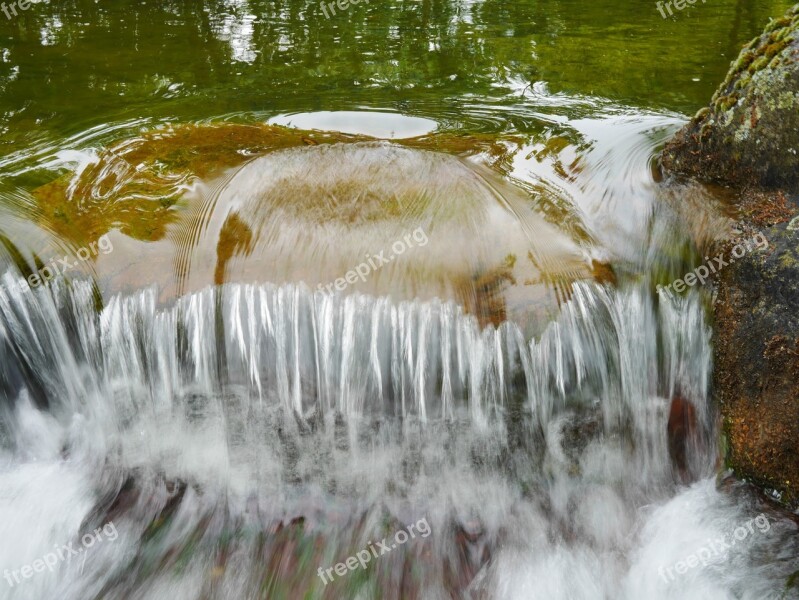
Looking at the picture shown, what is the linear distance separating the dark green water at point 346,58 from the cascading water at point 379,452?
2.14m

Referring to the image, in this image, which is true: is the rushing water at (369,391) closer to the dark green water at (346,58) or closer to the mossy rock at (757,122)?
the mossy rock at (757,122)

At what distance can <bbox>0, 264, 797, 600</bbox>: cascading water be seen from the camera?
11.3ft

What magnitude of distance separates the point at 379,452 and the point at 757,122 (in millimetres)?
2600

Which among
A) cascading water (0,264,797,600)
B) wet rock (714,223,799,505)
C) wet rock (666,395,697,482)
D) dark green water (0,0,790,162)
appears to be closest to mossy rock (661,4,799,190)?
wet rock (714,223,799,505)

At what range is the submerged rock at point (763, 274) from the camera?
10.2 ft

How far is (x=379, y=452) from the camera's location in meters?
3.63

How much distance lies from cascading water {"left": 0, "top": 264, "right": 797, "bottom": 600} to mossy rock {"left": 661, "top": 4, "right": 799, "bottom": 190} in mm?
736

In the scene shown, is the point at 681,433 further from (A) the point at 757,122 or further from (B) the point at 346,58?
(B) the point at 346,58

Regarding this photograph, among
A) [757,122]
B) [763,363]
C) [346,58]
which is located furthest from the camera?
[346,58]

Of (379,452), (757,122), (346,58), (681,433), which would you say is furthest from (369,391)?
(346,58)

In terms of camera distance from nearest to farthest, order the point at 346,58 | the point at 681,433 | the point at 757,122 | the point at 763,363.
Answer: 1. the point at 763,363
2. the point at 757,122
3. the point at 681,433
4. the point at 346,58

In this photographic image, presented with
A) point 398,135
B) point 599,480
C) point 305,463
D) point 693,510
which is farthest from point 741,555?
point 398,135

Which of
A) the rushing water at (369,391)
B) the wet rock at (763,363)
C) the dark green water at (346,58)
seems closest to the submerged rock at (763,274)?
the wet rock at (763,363)

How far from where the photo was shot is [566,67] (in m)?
6.36
